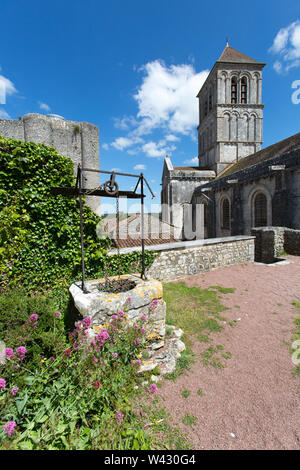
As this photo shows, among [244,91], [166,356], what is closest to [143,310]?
[166,356]

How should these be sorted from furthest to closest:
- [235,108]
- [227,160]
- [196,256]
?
1. [227,160]
2. [235,108]
3. [196,256]

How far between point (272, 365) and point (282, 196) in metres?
12.5

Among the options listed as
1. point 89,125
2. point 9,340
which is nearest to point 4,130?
point 89,125

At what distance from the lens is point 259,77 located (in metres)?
25.1

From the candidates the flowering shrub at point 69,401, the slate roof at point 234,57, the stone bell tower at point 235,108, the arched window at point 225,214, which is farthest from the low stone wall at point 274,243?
the slate roof at point 234,57

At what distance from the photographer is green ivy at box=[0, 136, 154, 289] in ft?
12.6

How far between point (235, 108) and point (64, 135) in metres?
22.8

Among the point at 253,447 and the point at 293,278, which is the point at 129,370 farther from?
the point at 293,278

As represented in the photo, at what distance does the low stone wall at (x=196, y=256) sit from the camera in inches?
264

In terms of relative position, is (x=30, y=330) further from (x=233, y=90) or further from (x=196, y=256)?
(x=233, y=90)

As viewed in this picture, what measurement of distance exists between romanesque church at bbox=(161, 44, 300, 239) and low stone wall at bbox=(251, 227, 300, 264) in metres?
3.89

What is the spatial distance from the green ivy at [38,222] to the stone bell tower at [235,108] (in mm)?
24339

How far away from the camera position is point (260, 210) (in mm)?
14750

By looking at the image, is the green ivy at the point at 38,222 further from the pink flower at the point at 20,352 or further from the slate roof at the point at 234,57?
the slate roof at the point at 234,57
